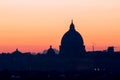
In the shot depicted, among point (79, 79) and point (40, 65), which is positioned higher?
point (40, 65)

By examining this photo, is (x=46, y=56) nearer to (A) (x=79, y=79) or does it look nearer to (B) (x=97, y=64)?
(B) (x=97, y=64)

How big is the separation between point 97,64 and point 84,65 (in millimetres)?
3014

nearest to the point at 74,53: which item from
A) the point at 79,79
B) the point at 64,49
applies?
the point at 64,49

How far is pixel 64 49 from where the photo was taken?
200m

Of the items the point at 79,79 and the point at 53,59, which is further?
the point at 53,59

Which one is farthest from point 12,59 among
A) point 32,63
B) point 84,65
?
point 84,65

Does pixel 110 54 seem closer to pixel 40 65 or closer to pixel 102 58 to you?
pixel 102 58

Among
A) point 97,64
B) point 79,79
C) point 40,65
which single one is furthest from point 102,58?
point 79,79

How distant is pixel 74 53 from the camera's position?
7844 inches

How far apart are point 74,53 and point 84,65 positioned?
6770 mm

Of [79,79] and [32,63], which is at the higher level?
[32,63]

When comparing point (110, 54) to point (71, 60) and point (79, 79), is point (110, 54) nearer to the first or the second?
point (71, 60)

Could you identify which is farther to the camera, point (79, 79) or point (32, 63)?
point (32, 63)

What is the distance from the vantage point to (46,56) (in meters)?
198
